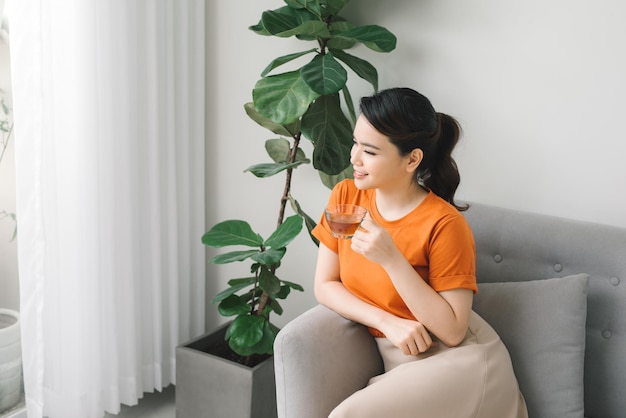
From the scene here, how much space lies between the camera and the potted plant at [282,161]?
205 cm

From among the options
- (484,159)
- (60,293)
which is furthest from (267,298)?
(484,159)

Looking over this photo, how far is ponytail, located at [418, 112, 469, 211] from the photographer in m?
1.77

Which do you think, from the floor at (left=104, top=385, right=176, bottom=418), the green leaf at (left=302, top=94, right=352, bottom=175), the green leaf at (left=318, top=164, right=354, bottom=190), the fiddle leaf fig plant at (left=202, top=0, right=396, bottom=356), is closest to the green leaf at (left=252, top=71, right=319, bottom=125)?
the fiddle leaf fig plant at (left=202, top=0, right=396, bottom=356)

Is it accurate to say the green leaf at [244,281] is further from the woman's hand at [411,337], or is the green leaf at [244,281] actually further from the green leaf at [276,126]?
the woman's hand at [411,337]

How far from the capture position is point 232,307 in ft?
7.53

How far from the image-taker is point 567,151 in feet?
6.96

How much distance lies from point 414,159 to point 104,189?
1153 millimetres

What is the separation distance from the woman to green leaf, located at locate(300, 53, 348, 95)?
10.5 inches

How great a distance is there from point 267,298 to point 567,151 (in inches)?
44.4

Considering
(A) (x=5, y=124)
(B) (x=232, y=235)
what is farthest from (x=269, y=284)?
(A) (x=5, y=124)

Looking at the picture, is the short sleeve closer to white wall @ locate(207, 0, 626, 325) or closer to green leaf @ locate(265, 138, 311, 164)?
white wall @ locate(207, 0, 626, 325)

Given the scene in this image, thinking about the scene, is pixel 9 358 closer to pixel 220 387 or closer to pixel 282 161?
pixel 220 387

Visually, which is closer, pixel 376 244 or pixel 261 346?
pixel 376 244

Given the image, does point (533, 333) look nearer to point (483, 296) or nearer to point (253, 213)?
point (483, 296)
